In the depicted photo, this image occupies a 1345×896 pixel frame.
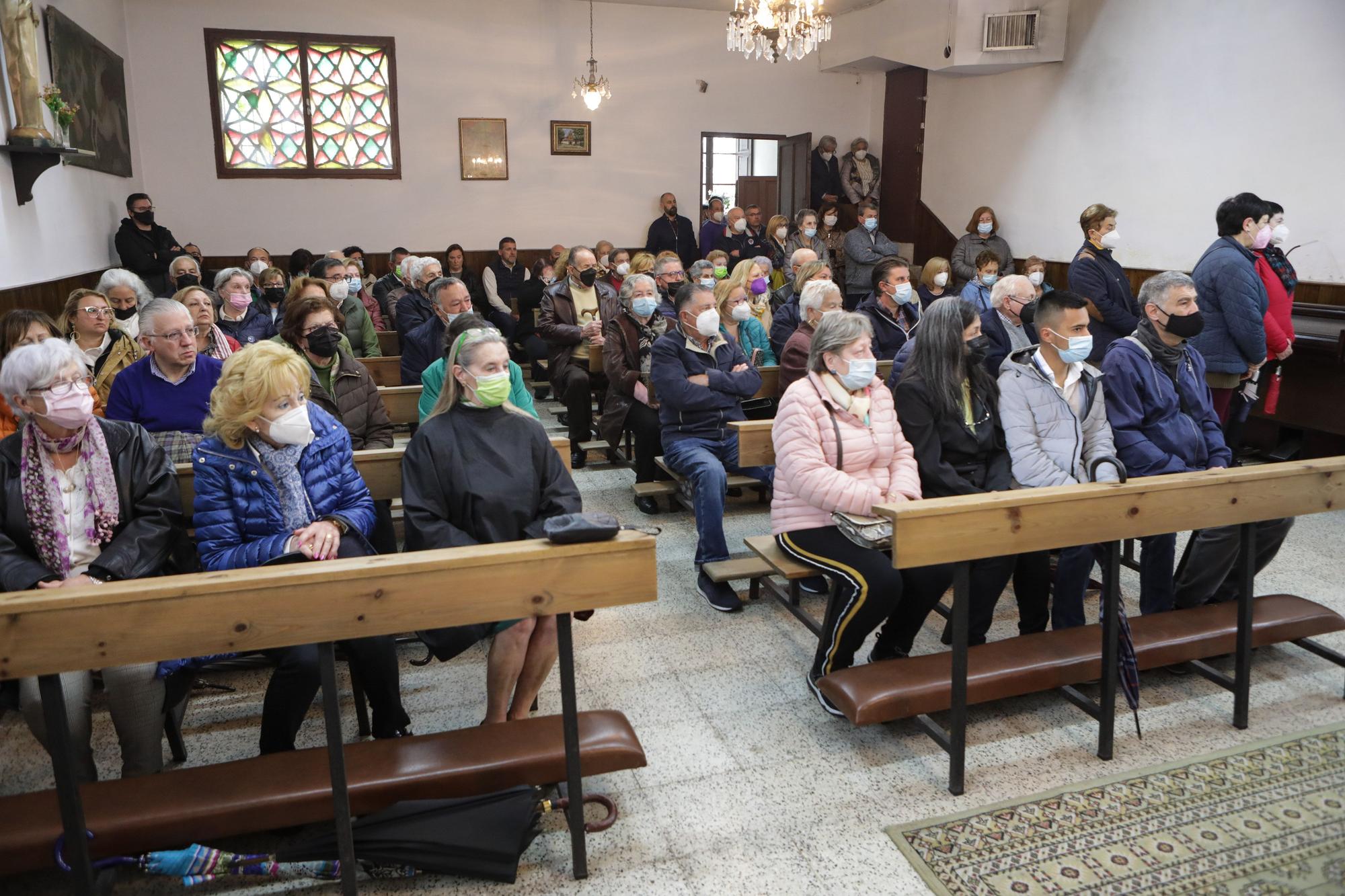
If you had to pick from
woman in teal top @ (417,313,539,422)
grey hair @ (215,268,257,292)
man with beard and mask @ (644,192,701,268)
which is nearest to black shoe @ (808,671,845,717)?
woman in teal top @ (417,313,539,422)

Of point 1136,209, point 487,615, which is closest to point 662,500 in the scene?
point 487,615

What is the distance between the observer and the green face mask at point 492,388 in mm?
2645

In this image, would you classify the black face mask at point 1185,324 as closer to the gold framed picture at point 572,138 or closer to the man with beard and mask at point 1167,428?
the man with beard and mask at point 1167,428

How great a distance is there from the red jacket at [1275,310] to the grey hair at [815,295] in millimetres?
2280

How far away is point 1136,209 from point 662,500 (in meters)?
6.01

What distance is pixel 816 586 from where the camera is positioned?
375 centimetres

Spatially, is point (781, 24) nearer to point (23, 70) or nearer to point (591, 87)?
point (591, 87)

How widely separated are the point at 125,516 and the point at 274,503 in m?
0.40

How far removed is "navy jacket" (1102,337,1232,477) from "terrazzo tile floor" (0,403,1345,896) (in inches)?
28.2

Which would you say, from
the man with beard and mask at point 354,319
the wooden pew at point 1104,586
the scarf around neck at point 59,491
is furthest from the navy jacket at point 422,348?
the wooden pew at point 1104,586

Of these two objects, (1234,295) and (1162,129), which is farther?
(1162,129)

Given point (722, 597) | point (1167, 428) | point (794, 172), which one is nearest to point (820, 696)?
point (722, 597)

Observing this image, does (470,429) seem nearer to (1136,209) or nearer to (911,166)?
(1136,209)

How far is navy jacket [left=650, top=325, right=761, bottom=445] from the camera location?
4125 millimetres
